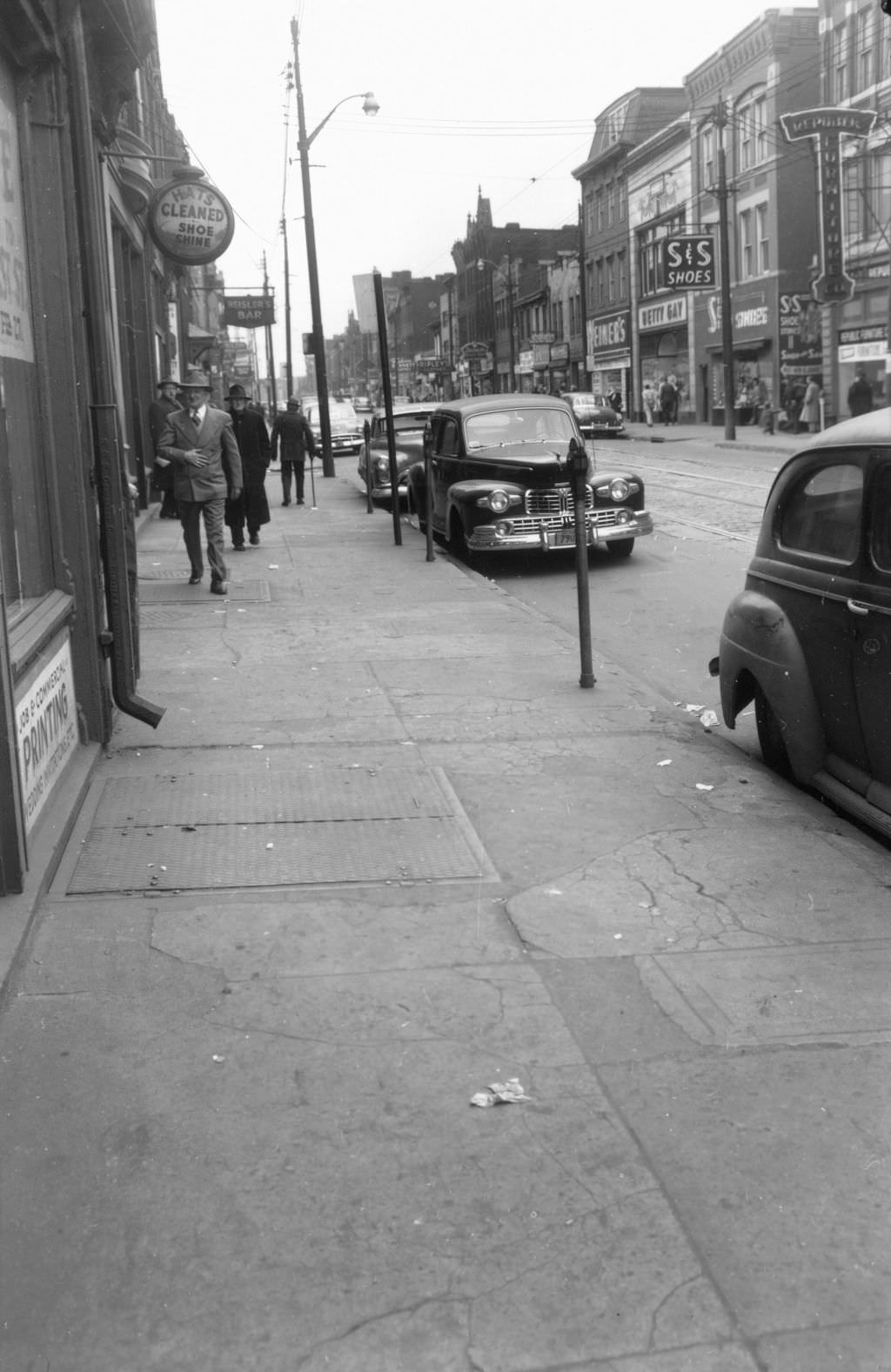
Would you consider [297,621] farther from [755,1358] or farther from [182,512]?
[755,1358]

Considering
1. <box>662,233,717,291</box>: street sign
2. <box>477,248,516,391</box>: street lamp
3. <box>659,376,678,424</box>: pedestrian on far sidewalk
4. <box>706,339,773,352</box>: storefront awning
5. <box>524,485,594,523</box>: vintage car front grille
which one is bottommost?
<box>524,485,594,523</box>: vintage car front grille


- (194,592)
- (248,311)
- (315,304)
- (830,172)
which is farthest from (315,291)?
(194,592)

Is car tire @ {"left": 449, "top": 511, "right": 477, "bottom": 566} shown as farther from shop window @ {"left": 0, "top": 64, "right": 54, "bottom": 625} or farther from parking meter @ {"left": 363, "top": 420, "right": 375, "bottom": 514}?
shop window @ {"left": 0, "top": 64, "right": 54, "bottom": 625}

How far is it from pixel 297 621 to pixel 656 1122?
25.8 ft

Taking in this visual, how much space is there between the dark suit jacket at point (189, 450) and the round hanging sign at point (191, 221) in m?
4.25

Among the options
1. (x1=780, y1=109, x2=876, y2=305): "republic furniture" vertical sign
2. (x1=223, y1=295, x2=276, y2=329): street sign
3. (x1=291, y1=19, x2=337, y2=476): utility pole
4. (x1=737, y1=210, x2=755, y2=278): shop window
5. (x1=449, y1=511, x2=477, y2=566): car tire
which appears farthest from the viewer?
(x1=737, y1=210, x2=755, y2=278): shop window

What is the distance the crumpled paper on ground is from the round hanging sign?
1332 cm

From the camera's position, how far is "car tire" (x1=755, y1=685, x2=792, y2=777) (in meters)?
6.58

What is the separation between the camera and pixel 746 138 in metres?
49.0

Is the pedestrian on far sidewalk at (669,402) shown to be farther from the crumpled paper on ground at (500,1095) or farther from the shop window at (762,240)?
the crumpled paper on ground at (500,1095)

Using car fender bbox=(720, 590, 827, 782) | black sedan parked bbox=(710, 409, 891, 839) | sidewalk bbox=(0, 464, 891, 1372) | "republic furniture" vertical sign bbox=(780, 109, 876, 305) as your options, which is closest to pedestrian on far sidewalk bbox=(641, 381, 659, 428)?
"republic furniture" vertical sign bbox=(780, 109, 876, 305)

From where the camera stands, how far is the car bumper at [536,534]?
14219 mm

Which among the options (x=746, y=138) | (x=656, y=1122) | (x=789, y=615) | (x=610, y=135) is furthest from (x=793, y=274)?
(x=656, y=1122)

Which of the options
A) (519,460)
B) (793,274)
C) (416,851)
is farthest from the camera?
(793,274)
